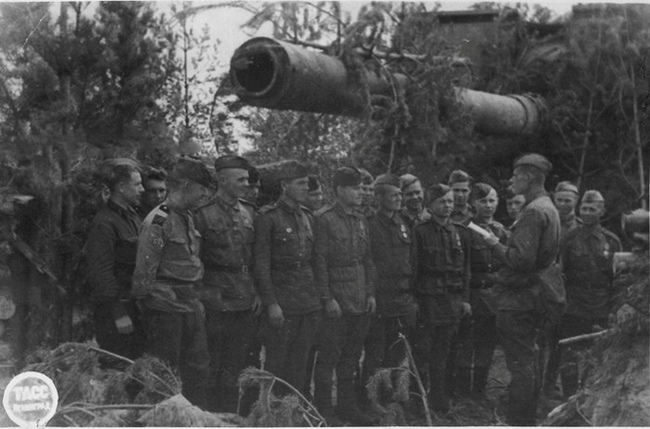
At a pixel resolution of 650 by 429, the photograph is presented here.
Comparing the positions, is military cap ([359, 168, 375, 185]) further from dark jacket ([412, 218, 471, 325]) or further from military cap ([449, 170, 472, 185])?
military cap ([449, 170, 472, 185])

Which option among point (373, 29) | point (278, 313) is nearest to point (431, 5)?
point (373, 29)

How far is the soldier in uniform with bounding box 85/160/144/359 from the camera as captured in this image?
22.1ft

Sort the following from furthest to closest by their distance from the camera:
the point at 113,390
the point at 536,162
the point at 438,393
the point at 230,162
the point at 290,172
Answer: the point at 536,162
the point at 438,393
the point at 290,172
the point at 230,162
the point at 113,390

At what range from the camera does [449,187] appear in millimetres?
7461

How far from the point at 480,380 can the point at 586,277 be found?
→ 2.86 ft

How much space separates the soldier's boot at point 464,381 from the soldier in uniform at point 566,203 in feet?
3.29

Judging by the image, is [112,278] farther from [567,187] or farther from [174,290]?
[567,187]

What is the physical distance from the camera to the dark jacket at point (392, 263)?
7.31 metres

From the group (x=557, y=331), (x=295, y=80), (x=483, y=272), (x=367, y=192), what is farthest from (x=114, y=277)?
(x=557, y=331)

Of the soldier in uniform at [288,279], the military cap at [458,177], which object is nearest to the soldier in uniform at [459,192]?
the military cap at [458,177]

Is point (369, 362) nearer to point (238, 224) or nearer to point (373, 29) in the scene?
point (238, 224)

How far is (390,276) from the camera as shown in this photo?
7.34 meters

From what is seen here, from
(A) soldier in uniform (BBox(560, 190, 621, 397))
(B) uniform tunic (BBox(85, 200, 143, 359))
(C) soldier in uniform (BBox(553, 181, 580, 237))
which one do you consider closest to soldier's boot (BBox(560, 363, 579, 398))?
(A) soldier in uniform (BBox(560, 190, 621, 397))

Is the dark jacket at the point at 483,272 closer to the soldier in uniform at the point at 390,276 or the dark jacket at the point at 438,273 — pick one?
the dark jacket at the point at 438,273
